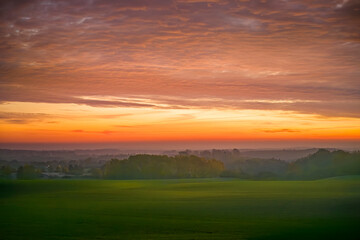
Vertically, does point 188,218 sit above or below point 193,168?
below

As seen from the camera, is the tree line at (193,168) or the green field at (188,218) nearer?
the green field at (188,218)

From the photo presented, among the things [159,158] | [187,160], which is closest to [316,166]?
[187,160]

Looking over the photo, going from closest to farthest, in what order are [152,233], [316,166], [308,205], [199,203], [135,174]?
1. [152,233]
2. [308,205]
3. [199,203]
4. [135,174]
5. [316,166]

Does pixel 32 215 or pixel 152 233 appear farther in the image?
pixel 32 215

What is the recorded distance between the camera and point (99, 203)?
29.8 m

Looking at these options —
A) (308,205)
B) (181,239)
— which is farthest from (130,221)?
(308,205)

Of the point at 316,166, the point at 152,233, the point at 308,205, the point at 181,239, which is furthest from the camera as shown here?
the point at 316,166

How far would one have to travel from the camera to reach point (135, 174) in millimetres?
75625

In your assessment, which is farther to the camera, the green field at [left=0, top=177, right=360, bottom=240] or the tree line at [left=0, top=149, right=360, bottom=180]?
the tree line at [left=0, top=149, right=360, bottom=180]

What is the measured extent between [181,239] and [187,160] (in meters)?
70.6

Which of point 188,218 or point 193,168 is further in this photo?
point 193,168

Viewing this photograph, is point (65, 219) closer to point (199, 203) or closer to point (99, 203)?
point (99, 203)

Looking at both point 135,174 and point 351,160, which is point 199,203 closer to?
point 135,174

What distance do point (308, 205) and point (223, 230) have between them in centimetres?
1067
